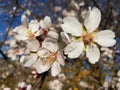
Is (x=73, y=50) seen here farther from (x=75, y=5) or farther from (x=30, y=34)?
(x=75, y=5)

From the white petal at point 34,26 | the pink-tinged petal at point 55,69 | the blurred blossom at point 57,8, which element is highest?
the white petal at point 34,26

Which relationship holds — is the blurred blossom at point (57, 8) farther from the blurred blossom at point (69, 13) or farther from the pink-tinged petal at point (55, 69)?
the pink-tinged petal at point (55, 69)

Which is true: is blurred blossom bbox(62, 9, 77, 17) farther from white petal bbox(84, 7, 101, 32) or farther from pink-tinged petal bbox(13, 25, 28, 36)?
white petal bbox(84, 7, 101, 32)

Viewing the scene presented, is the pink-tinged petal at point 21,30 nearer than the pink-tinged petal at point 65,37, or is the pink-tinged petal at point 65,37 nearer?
the pink-tinged petal at point 65,37

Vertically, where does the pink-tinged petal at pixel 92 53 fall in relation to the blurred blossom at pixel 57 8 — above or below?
above

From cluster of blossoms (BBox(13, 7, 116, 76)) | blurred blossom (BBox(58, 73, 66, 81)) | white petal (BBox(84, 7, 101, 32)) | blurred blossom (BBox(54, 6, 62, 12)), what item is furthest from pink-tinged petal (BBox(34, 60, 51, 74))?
blurred blossom (BBox(54, 6, 62, 12))

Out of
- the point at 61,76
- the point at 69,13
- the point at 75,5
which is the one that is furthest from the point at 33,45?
the point at 69,13

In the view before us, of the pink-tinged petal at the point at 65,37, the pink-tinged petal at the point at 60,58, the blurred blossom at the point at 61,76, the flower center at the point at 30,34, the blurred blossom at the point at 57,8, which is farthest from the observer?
the blurred blossom at the point at 57,8

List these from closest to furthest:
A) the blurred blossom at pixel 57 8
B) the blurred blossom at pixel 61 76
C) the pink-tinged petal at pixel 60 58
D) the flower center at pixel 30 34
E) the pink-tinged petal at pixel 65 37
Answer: the pink-tinged petal at pixel 65 37
the pink-tinged petal at pixel 60 58
the flower center at pixel 30 34
the blurred blossom at pixel 61 76
the blurred blossom at pixel 57 8

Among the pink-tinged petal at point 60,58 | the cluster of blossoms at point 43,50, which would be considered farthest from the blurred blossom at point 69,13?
the pink-tinged petal at point 60,58
